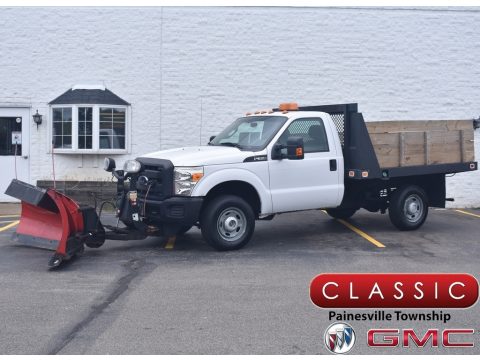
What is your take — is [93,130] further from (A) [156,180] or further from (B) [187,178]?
(B) [187,178]

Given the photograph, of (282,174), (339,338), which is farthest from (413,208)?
(339,338)

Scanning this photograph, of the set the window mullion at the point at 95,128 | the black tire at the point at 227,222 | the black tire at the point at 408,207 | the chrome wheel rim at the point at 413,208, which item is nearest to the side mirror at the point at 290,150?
the black tire at the point at 227,222

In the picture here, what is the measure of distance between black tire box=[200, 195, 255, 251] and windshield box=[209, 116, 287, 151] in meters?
0.95

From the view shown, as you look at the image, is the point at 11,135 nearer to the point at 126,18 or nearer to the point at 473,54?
the point at 126,18

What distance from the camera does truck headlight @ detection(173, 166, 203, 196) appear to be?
29.9ft

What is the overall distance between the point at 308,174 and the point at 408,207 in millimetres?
2471

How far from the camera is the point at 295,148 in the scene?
31.7 ft

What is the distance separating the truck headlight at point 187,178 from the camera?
29.9 ft

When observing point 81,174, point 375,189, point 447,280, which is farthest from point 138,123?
point 447,280

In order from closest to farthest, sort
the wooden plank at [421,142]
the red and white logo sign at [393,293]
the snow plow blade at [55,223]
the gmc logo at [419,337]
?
the gmc logo at [419,337] < the red and white logo sign at [393,293] < the snow plow blade at [55,223] < the wooden plank at [421,142]

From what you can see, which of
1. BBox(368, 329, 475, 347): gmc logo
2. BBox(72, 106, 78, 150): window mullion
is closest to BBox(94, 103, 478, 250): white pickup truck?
BBox(368, 329, 475, 347): gmc logo

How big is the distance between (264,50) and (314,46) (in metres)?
1.25

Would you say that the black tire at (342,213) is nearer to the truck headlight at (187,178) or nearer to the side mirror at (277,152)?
the side mirror at (277,152)

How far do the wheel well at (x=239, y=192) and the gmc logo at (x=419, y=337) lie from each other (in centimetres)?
411
